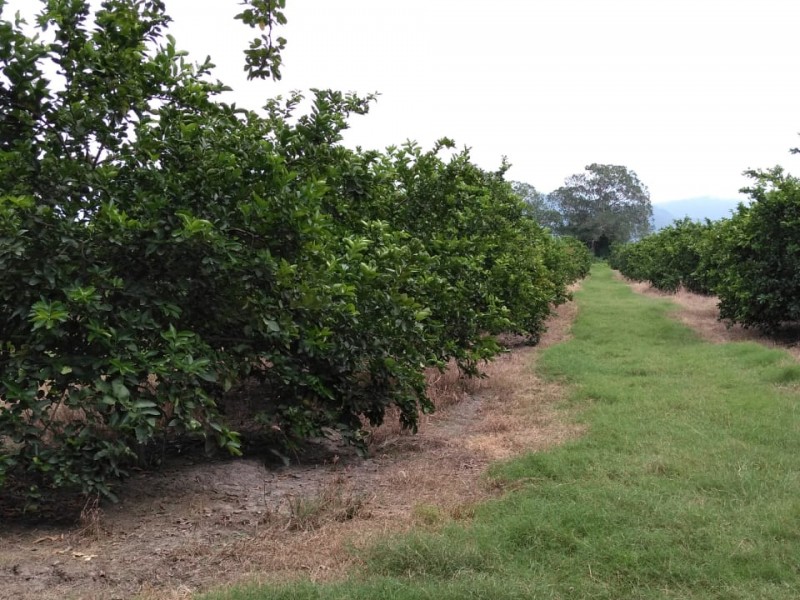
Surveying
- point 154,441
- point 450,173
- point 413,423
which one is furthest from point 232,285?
point 450,173

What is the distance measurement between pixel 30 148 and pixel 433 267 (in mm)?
4526

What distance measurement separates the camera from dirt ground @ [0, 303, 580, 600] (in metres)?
3.57

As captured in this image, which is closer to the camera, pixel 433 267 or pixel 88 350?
pixel 88 350

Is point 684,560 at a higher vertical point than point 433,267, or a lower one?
lower

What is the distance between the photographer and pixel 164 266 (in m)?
4.62

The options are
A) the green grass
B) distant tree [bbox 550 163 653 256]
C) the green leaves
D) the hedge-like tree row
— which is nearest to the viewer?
the green grass

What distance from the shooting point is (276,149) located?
5637 mm

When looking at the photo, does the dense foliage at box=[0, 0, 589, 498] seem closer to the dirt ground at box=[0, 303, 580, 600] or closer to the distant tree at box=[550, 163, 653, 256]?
the dirt ground at box=[0, 303, 580, 600]

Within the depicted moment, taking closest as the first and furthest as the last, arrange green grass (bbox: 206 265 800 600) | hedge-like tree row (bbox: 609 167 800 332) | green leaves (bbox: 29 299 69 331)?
green grass (bbox: 206 265 800 600) < green leaves (bbox: 29 299 69 331) < hedge-like tree row (bbox: 609 167 800 332)

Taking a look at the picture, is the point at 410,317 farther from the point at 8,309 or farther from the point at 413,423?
the point at 8,309

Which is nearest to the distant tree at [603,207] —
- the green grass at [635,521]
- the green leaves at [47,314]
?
the green grass at [635,521]

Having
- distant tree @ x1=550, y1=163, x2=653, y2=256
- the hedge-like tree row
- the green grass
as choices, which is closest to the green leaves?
the green grass

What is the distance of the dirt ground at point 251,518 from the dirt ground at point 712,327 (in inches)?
314

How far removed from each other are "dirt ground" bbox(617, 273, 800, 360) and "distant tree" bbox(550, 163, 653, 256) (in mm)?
61309
